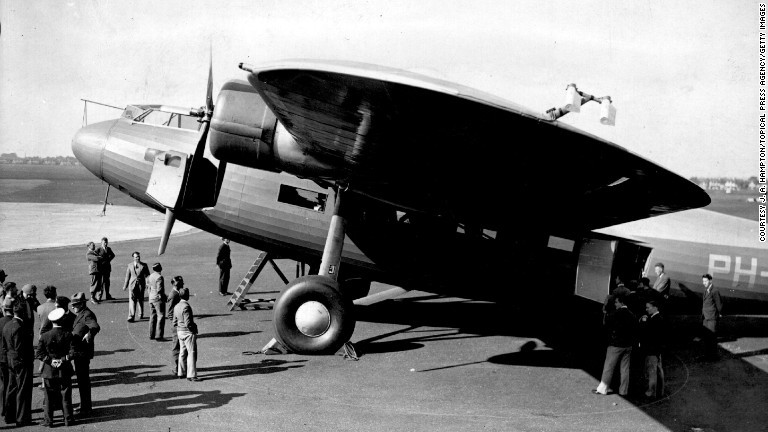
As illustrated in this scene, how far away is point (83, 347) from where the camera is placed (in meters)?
8.20

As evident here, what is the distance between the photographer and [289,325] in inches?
328

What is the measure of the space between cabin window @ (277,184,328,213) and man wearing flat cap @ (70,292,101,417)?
4072 mm

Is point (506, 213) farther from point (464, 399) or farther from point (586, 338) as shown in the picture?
point (586, 338)

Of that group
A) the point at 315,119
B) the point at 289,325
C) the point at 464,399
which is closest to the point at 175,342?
the point at 289,325

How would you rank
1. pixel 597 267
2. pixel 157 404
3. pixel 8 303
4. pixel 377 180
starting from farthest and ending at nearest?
pixel 597 267
pixel 8 303
pixel 157 404
pixel 377 180

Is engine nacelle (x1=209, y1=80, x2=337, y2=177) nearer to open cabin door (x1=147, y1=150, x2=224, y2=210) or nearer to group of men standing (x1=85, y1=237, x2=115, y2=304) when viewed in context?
open cabin door (x1=147, y1=150, x2=224, y2=210)

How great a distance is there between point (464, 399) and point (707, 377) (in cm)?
466

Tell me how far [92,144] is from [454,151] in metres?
9.63

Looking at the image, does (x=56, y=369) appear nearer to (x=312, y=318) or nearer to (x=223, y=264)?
(x=312, y=318)

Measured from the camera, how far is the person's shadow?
7.99 meters

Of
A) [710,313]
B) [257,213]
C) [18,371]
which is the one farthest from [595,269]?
[18,371]

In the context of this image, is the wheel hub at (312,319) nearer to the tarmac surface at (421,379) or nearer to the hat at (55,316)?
the tarmac surface at (421,379)

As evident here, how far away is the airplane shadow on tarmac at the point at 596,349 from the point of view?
347 inches

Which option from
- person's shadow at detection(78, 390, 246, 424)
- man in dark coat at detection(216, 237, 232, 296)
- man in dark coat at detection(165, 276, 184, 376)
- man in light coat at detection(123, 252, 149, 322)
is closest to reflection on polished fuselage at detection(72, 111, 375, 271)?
man in dark coat at detection(165, 276, 184, 376)
